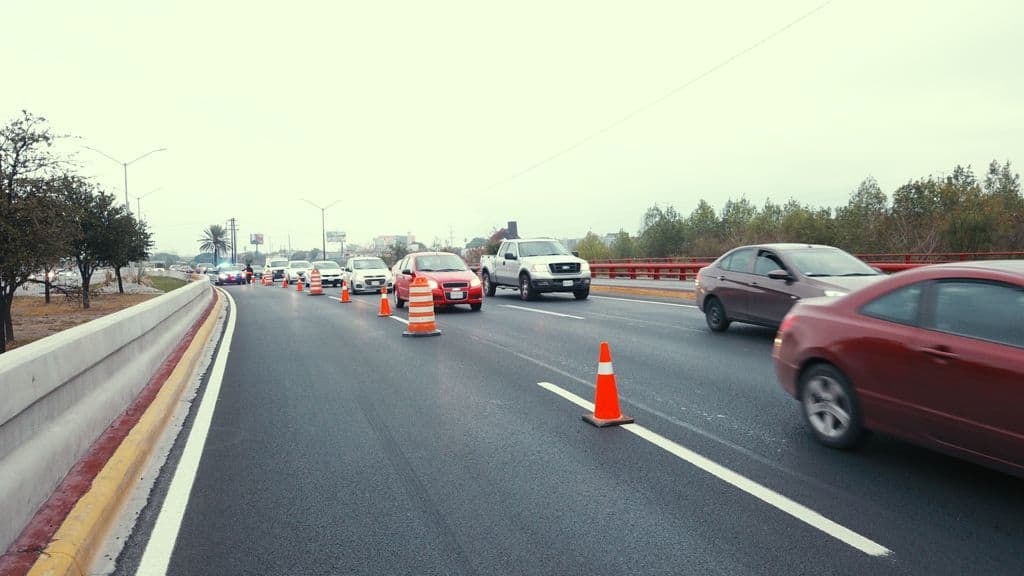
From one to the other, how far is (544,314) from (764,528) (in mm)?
12621

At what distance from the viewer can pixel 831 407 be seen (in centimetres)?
512

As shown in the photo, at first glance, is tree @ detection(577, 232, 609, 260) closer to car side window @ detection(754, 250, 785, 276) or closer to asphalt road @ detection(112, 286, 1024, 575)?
car side window @ detection(754, 250, 785, 276)

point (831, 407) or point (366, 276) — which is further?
point (366, 276)

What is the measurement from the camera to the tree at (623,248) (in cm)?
13950

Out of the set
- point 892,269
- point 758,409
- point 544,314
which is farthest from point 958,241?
Result: point 758,409

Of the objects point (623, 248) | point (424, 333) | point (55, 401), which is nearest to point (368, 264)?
point (424, 333)

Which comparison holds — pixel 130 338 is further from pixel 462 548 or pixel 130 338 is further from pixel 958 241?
pixel 958 241

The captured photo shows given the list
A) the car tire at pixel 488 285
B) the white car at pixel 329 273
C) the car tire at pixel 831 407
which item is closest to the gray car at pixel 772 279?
the car tire at pixel 831 407

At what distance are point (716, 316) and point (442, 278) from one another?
24.5 ft

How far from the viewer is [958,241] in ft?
212

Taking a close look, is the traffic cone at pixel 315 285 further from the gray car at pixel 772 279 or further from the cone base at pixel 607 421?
the cone base at pixel 607 421

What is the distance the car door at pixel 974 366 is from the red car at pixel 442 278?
526 inches

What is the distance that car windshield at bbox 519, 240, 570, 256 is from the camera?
69.7ft

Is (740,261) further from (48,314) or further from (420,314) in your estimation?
(48,314)
